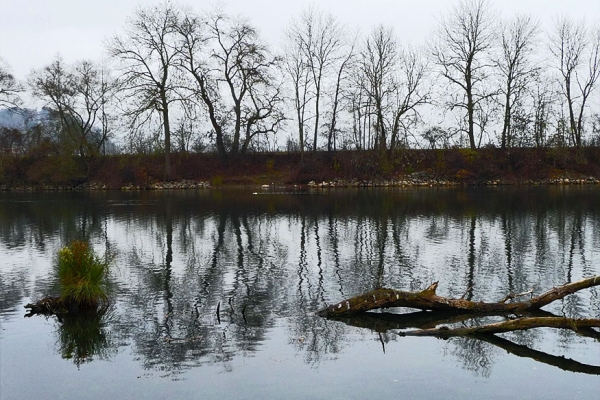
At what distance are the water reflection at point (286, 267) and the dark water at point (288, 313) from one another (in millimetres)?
51

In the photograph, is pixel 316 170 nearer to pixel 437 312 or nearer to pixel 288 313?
pixel 288 313

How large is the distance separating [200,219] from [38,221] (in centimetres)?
716

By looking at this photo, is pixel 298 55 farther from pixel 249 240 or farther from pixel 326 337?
pixel 326 337

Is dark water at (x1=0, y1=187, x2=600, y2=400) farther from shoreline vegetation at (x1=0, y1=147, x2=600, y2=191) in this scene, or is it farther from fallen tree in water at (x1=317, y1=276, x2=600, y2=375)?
shoreline vegetation at (x1=0, y1=147, x2=600, y2=191)

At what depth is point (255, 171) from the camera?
56125 millimetres

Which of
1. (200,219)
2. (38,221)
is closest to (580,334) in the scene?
(200,219)

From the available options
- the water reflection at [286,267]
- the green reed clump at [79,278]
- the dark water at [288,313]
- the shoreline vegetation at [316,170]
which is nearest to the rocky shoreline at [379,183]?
the shoreline vegetation at [316,170]

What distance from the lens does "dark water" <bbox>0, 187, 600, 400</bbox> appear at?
7.86 metres

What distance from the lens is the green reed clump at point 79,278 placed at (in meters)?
11.3

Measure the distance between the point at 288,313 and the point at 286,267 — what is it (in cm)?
449

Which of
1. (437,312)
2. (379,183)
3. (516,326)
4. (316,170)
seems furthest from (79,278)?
(316,170)

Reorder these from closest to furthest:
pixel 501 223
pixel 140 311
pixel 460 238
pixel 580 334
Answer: pixel 580 334 → pixel 140 311 → pixel 460 238 → pixel 501 223

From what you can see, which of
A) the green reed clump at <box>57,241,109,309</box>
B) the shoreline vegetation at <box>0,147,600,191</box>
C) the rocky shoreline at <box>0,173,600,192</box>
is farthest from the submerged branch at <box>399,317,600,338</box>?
the shoreline vegetation at <box>0,147,600,191</box>

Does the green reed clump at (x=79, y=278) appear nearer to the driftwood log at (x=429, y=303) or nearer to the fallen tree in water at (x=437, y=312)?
the fallen tree in water at (x=437, y=312)
